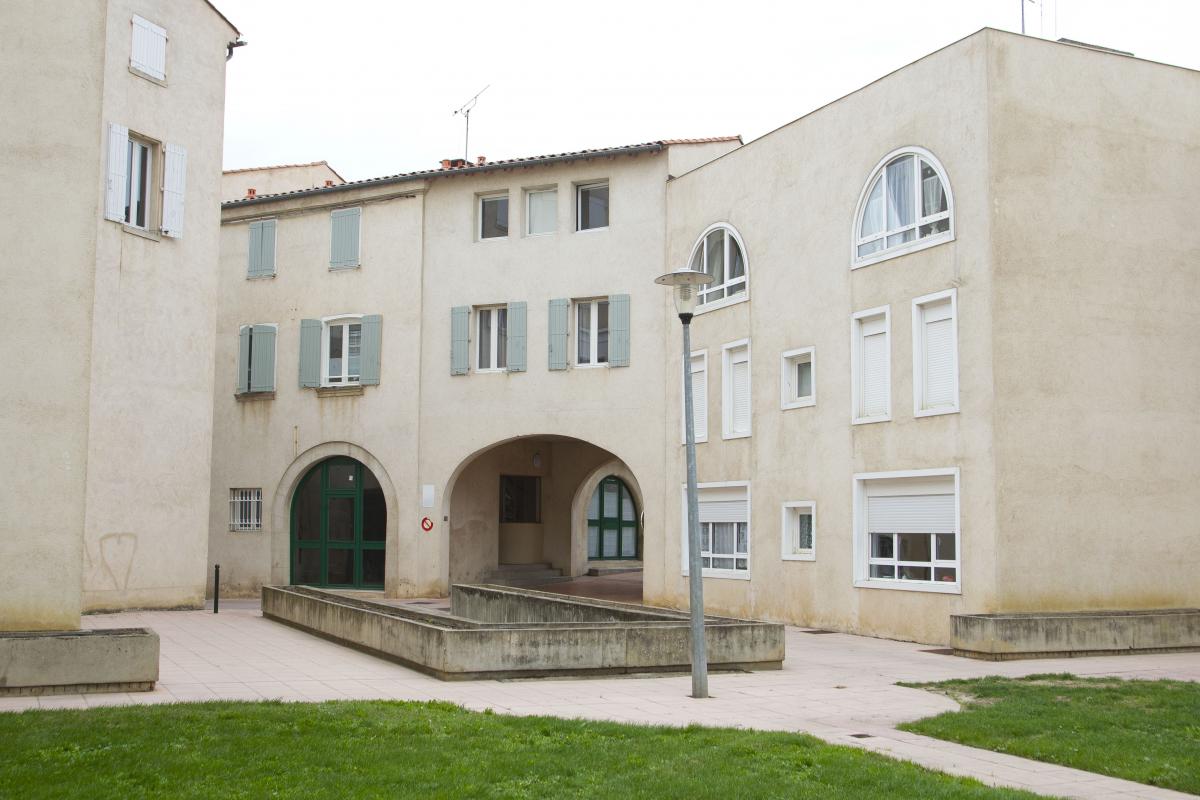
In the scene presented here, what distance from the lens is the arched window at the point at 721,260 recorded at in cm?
2220

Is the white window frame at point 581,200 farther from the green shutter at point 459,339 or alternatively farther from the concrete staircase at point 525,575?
the concrete staircase at point 525,575

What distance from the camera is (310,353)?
2697 cm

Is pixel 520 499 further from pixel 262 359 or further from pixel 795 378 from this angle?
pixel 795 378

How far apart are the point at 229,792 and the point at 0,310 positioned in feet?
20.7

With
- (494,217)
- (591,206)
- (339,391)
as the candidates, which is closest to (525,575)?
(339,391)

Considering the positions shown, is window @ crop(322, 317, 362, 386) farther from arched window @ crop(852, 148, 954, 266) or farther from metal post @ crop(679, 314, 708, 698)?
metal post @ crop(679, 314, 708, 698)

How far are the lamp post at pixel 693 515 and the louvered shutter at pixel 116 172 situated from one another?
490 inches

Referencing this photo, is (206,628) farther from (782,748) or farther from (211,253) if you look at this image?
(782,748)

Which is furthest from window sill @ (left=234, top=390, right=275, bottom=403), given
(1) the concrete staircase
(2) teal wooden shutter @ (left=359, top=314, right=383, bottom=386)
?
(1) the concrete staircase

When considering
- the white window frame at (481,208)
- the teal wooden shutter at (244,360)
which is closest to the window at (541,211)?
the white window frame at (481,208)

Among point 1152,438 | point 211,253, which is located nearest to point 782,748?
point 1152,438

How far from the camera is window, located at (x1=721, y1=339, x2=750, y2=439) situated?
2178 cm

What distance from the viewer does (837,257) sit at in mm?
19562

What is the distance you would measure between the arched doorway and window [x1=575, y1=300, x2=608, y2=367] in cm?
1377
